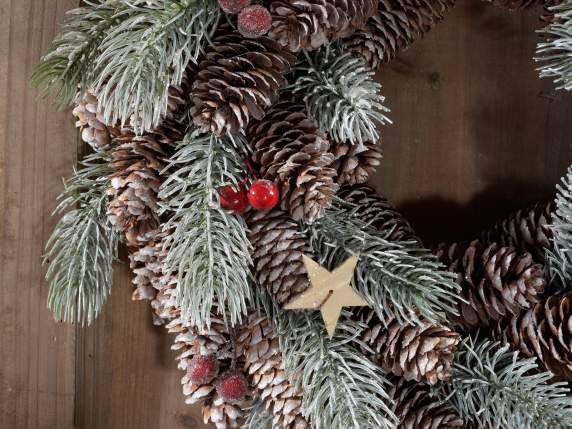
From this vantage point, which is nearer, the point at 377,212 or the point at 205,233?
the point at 205,233

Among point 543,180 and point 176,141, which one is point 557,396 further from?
point 176,141

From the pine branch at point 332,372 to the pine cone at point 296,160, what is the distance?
12 cm

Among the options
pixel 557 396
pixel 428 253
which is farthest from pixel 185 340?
pixel 557 396

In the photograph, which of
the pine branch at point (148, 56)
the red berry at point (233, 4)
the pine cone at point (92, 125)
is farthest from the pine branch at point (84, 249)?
the red berry at point (233, 4)

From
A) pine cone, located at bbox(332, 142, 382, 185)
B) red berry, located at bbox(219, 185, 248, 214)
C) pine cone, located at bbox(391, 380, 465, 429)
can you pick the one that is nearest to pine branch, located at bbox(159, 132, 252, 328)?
red berry, located at bbox(219, 185, 248, 214)

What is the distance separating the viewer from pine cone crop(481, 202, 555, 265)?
75 cm

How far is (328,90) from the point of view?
68 cm

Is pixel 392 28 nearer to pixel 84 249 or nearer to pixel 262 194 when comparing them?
pixel 262 194

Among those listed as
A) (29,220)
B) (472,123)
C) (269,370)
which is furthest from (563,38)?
(29,220)

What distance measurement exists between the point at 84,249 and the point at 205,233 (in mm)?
175

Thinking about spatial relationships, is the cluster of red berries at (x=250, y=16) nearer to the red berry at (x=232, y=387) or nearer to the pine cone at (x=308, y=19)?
the pine cone at (x=308, y=19)

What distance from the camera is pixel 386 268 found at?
2.21 feet

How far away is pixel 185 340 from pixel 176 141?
23 cm

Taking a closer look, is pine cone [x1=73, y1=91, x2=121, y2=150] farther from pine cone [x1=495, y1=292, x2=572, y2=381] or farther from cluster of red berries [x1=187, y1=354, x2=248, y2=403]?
pine cone [x1=495, y1=292, x2=572, y2=381]
